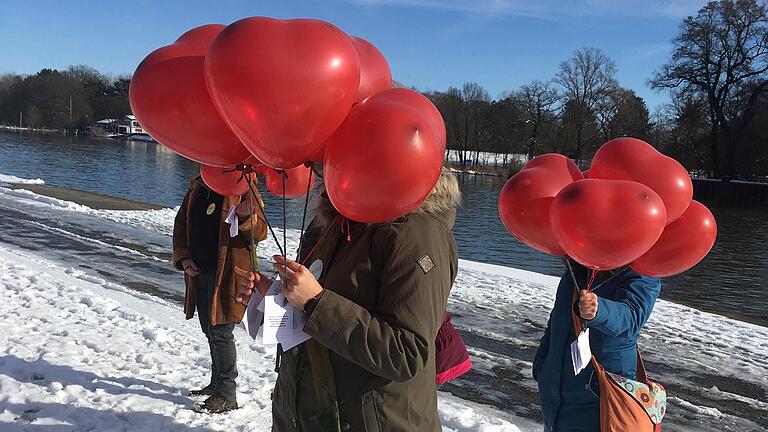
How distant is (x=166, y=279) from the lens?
26.4 feet

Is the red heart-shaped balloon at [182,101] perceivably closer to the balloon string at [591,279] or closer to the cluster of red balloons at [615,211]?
the cluster of red balloons at [615,211]

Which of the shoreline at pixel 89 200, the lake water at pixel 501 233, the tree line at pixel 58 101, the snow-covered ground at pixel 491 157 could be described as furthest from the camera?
the tree line at pixel 58 101

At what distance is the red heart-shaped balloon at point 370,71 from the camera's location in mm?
2059

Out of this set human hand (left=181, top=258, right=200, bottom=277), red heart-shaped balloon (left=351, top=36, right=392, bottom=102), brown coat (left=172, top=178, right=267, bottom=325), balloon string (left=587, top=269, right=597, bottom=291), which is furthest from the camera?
human hand (left=181, top=258, right=200, bottom=277)

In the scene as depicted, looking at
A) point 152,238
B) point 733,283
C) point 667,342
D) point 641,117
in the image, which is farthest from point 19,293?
point 641,117

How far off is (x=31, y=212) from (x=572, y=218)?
45.9 feet

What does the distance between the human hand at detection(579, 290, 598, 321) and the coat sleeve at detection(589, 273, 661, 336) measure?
0.03m

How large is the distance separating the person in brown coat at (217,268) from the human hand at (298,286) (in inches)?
82.9

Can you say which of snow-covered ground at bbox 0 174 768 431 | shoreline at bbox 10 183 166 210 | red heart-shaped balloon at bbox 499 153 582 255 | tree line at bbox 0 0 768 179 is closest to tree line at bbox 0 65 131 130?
tree line at bbox 0 0 768 179

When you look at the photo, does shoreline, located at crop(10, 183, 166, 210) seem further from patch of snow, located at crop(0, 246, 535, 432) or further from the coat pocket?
the coat pocket

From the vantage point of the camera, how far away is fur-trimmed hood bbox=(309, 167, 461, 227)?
6.44 feet

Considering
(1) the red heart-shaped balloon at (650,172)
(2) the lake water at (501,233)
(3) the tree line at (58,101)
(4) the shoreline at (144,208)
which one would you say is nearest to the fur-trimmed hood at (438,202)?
(1) the red heart-shaped balloon at (650,172)

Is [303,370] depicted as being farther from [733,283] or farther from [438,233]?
[733,283]

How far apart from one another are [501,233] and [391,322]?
18775 millimetres
